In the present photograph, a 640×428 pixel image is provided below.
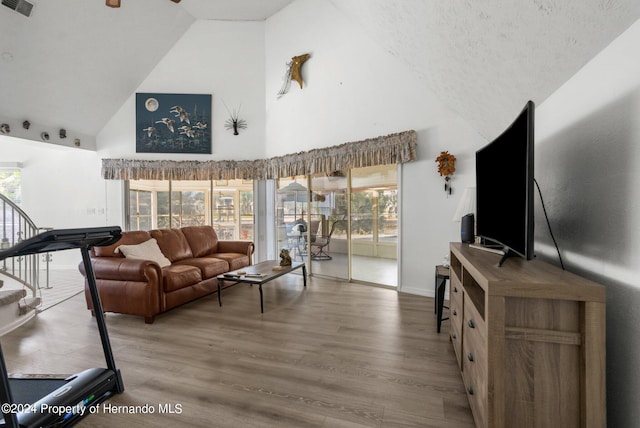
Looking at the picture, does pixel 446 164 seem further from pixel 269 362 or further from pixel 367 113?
pixel 269 362

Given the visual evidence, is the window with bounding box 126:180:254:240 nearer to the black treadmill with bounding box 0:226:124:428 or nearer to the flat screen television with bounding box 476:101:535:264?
the black treadmill with bounding box 0:226:124:428

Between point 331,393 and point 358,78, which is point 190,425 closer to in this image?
point 331,393

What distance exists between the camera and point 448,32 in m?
2.19

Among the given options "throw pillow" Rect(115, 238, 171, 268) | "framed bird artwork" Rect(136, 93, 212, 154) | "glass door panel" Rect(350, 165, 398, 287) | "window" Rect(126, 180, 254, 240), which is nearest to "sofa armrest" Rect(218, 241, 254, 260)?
"throw pillow" Rect(115, 238, 171, 268)

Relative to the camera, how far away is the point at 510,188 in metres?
1.73

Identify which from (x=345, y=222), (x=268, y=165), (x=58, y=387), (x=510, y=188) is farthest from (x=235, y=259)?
(x=510, y=188)

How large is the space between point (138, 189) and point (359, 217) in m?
4.96

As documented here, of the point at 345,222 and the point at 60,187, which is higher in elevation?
the point at 60,187

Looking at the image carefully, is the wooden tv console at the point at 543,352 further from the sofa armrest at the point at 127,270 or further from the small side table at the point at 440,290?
the sofa armrest at the point at 127,270

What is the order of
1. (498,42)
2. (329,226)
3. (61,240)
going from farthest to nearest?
1. (329,226)
2. (498,42)
3. (61,240)

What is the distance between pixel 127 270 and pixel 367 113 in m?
3.93

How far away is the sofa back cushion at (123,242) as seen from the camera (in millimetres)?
3666

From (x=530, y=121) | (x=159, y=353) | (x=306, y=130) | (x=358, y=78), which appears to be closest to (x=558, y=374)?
(x=530, y=121)

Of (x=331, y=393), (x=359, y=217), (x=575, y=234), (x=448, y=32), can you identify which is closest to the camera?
(x=575, y=234)
